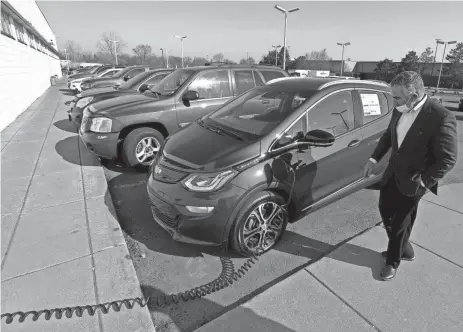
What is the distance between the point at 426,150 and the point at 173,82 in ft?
15.4

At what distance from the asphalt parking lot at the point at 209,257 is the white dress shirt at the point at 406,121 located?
1.42 m

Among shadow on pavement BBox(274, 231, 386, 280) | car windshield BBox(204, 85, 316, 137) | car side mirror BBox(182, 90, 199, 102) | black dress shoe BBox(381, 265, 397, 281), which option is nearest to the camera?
black dress shoe BBox(381, 265, 397, 281)

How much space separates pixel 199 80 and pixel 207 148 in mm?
2809

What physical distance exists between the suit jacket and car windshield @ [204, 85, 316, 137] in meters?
1.12

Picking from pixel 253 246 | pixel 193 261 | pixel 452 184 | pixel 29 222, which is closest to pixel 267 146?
pixel 253 246

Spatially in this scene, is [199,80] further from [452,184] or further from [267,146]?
[452,184]

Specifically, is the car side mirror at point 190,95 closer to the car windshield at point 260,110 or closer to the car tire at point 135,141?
the car tire at point 135,141

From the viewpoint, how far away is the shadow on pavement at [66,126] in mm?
8289

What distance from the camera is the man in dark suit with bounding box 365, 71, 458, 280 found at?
7.07ft

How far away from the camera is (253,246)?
9.66ft

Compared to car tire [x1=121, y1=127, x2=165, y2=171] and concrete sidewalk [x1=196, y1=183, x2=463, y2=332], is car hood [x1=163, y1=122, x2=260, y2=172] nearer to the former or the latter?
concrete sidewalk [x1=196, y1=183, x2=463, y2=332]

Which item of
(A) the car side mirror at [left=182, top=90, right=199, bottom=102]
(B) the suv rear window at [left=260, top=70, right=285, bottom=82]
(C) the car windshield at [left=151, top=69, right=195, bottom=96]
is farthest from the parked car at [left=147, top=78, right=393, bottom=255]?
(B) the suv rear window at [left=260, top=70, right=285, bottom=82]

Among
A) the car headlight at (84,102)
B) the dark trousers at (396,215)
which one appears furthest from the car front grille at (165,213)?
the car headlight at (84,102)

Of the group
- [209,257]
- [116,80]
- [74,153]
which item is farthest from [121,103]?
[116,80]
